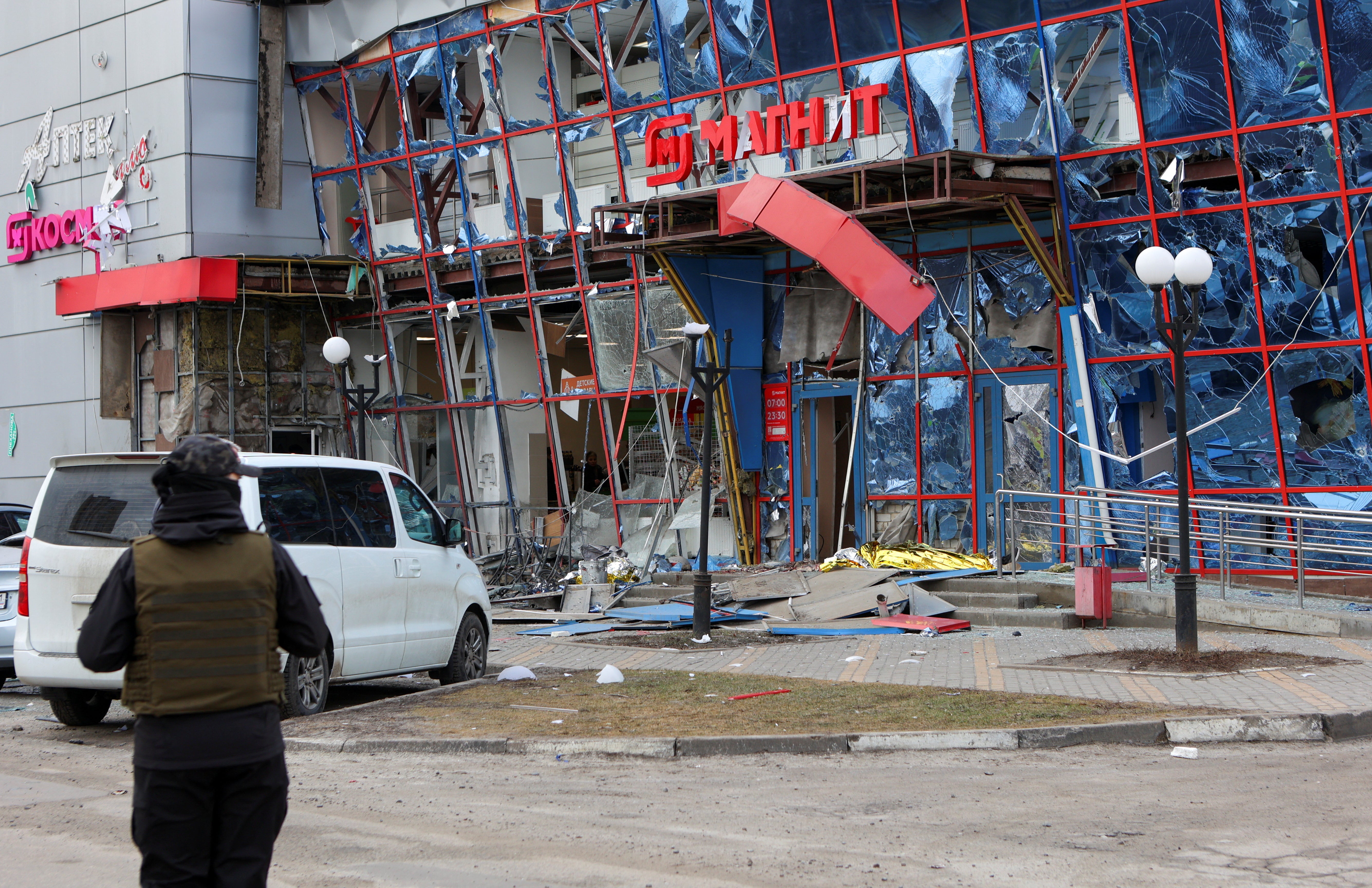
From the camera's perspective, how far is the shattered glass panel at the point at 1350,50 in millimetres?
16328

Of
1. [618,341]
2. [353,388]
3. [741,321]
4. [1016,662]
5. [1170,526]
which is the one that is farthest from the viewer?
[618,341]

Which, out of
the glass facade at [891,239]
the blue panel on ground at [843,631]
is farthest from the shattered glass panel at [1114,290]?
the blue panel on ground at [843,631]

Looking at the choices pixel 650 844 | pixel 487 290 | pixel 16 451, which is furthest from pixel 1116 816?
pixel 16 451

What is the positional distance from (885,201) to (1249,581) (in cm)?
637

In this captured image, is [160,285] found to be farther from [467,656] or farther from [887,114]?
[467,656]

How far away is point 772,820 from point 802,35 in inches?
590

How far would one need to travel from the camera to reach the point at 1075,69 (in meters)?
18.7

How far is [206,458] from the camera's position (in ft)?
14.8

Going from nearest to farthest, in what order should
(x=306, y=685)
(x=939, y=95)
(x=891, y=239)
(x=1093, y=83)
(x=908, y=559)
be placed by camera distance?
(x=306, y=685) → (x=1093, y=83) → (x=939, y=95) → (x=908, y=559) → (x=891, y=239)

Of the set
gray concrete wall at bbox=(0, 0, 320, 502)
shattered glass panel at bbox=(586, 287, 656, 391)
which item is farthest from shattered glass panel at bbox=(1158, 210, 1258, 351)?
gray concrete wall at bbox=(0, 0, 320, 502)

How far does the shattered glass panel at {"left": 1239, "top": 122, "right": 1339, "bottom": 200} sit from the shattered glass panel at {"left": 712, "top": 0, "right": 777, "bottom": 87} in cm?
658

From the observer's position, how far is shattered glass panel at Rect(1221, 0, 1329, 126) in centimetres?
1670

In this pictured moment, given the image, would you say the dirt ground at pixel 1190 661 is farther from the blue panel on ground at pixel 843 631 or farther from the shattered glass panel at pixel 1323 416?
the shattered glass panel at pixel 1323 416

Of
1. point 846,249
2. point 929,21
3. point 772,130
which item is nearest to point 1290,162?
point 929,21
